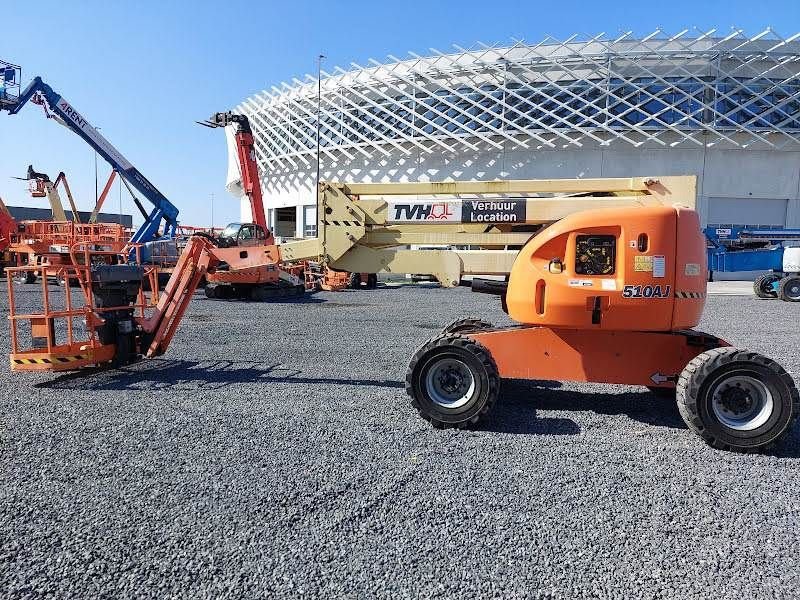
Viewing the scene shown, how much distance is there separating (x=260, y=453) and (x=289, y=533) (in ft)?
4.47

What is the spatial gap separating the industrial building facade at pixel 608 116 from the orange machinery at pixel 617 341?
2965 cm

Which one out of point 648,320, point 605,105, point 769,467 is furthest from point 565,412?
point 605,105

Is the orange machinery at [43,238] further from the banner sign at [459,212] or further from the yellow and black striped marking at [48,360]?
the banner sign at [459,212]

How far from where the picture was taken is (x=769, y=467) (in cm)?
461

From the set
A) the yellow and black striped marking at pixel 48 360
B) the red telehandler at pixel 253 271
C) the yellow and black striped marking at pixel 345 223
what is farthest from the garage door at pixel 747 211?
the yellow and black striped marking at pixel 48 360

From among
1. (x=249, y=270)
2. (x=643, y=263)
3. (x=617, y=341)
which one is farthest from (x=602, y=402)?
(x=249, y=270)

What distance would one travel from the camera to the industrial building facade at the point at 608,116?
105 ft

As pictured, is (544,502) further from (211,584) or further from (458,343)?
(211,584)

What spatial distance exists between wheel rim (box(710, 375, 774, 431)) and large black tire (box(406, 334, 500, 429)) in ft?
6.64

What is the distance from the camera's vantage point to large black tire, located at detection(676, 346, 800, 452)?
4836mm

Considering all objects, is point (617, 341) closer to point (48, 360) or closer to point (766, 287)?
point (48, 360)

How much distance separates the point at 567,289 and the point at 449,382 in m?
1.52

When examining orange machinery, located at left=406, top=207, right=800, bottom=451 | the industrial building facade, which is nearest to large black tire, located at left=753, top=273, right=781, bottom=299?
the industrial building facade

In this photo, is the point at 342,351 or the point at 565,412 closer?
the point at 565,412
